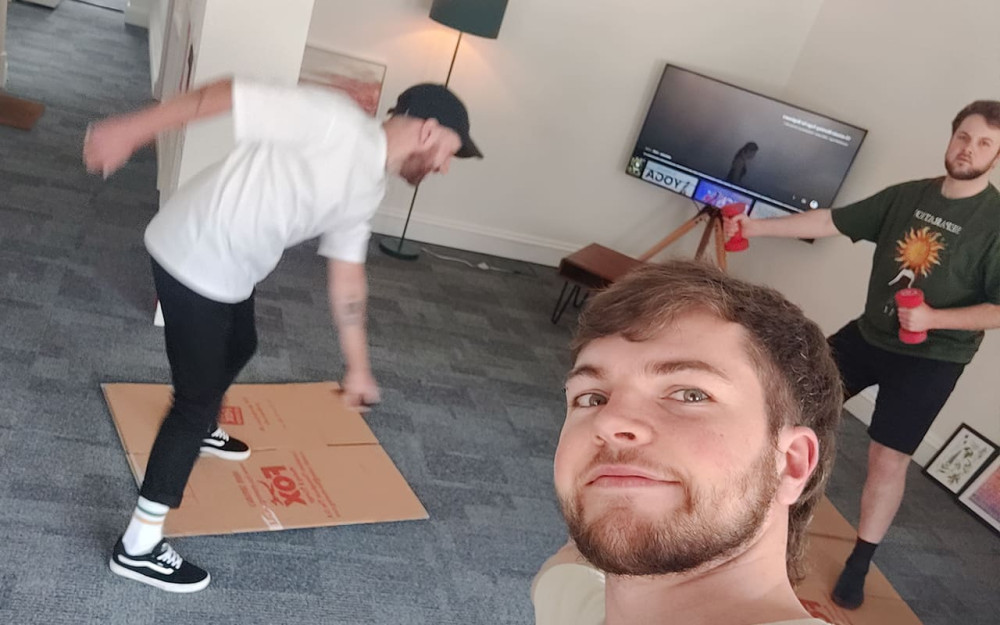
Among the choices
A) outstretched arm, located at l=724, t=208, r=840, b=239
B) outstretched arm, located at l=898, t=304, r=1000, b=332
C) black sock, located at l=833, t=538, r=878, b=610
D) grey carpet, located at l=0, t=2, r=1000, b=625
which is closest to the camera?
grey carpet, located at l=0, t=2, r=1000, b=625

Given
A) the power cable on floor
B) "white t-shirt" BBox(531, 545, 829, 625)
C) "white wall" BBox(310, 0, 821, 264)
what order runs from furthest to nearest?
the power cable on floor < "white wall" BBox(310, 0, 821, 264) < "white t-shirt" BBox(531, 545, 829, 625)

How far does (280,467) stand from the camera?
229cm

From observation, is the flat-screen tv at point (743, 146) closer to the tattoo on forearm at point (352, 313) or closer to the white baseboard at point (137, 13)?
the tattoo on forearm at point (352, 313)

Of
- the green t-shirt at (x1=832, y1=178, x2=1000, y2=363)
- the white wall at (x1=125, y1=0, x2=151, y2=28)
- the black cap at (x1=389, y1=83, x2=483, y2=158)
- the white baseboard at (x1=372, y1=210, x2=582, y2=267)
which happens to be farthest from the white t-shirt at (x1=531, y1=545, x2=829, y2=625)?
the white wall at (x1=125, y1=0, x2=151, y2=28)

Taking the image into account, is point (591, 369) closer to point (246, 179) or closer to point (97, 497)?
point (246, 179)

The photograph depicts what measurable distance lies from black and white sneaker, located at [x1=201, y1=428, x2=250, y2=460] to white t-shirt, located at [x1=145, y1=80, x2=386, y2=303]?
2.25ft

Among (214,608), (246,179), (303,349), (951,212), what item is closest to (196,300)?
(246,179)

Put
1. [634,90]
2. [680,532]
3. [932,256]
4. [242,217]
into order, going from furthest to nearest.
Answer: [634,90] → [932,256] → [242,217] → [680,532]

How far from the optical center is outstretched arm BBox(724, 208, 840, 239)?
260 centimetres

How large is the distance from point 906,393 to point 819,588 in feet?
2.09

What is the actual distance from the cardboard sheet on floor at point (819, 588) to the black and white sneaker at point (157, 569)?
1.01 meters

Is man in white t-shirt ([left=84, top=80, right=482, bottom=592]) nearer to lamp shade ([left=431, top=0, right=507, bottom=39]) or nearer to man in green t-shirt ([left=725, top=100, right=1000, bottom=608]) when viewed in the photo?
man in green t-shirt ([left=725, top=100, right=1000, bottom=608])

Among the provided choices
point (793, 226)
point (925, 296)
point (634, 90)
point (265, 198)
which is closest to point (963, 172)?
point (925, 296)

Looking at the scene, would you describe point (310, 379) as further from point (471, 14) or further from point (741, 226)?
point (471, 14)
